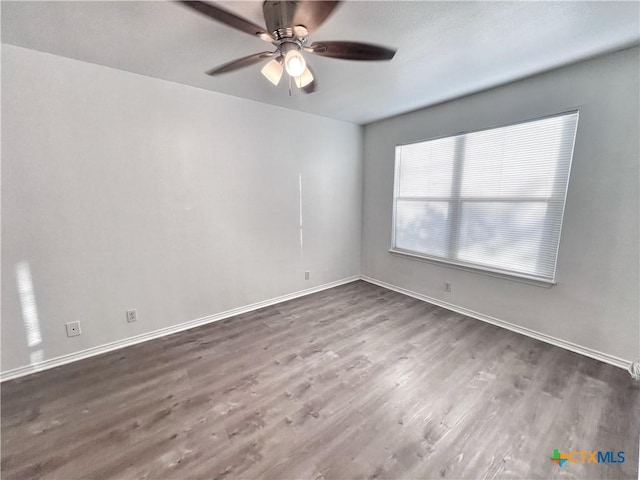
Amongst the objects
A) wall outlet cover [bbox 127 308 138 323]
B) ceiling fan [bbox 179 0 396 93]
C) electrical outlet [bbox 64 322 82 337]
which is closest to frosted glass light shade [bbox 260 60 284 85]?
ceiling fan [bbox 179 0 396 93]

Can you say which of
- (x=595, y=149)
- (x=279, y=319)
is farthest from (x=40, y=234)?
(x=595, y=149)

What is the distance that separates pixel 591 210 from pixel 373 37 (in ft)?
7.47

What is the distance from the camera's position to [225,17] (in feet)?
4.03

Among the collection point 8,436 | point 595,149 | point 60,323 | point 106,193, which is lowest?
point 8,436

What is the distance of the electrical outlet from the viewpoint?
2.20 meters

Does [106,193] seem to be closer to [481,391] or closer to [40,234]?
[40,234]

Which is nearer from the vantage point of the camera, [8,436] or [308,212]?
[8,436]

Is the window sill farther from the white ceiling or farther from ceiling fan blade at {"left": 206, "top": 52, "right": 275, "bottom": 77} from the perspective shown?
ceiling fan blade at {"left": 206, "top": 52, "right": 275, "bottom": 77}

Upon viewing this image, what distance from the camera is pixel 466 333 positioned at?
2.65 metres

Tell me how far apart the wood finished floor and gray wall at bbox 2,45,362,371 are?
489 mm

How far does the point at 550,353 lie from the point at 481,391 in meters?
1.01

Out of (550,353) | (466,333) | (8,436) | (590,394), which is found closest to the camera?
(8,436)

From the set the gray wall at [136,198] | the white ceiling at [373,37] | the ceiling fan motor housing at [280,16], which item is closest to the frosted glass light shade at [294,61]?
the ceiling fan motor housing at [280,16]

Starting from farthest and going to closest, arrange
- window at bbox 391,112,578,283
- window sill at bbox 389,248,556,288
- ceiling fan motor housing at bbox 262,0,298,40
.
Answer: window sill at bbox 389,248,556,288, window at bbox 391,112,578,283, ceiling fan motor housing at bbox 262,0,298,40
